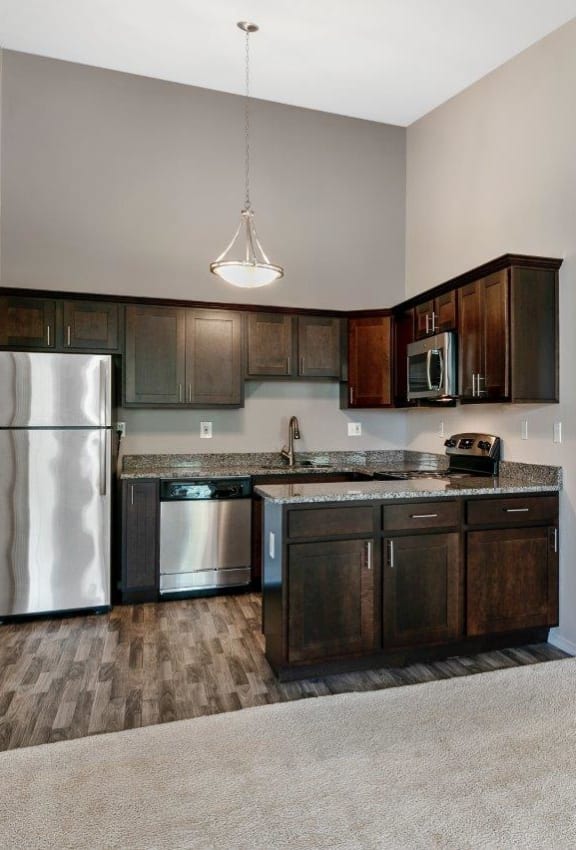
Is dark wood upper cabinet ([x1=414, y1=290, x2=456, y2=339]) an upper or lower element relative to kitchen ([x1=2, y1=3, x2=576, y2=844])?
lower

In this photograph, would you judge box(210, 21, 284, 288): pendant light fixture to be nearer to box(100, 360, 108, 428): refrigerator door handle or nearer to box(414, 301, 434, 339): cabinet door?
box(100, 360, 108, 428): refrigerator door handle

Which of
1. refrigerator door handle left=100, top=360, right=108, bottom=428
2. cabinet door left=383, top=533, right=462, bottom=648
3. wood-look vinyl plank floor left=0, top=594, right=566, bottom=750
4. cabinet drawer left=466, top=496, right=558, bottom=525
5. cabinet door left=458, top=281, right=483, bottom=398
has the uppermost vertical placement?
cabinet door left=458, top=281, right=483, bottom=398

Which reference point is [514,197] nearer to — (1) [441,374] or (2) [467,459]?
(1) [441,374]

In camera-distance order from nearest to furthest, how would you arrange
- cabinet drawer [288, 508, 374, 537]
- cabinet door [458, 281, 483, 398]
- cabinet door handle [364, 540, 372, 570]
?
cabinet drawer [288, 508, 374, 537] < cabinet door handle [364, 540, 372, 570] < cabinet door [458, 281, 483, 398]

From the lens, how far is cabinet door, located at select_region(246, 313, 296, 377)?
14.2ft

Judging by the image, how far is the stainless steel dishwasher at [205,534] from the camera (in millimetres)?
3863

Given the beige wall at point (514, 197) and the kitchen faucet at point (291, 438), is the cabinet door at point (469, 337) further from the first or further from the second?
the kitchen faucet at point (291, 438)

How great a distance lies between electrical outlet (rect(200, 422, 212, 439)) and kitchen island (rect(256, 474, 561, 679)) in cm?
179

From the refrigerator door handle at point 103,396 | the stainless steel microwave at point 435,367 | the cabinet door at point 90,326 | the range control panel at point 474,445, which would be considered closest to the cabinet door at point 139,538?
the refrigerator door handle at point 103,396

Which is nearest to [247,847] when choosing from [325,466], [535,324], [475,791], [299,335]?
[475,791]

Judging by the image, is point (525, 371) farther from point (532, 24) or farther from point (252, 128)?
point (252, 128)

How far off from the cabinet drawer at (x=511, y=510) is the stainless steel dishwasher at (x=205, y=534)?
5.67 feet

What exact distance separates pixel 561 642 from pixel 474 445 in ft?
4.46

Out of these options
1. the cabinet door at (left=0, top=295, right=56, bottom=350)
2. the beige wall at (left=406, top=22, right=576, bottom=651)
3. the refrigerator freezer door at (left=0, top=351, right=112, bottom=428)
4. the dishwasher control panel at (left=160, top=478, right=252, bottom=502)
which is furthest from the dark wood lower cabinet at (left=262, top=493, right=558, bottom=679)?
the cabinet door at (left=0, top=295, right=56, bottom=350)
